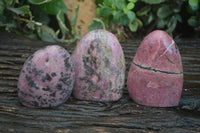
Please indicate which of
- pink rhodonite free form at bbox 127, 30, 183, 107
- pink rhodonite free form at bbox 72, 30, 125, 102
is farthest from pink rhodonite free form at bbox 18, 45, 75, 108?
pink rhodonite free form at bbox 127, 30, 183, 107

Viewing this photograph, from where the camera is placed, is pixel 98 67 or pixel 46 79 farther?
pixel 98 67

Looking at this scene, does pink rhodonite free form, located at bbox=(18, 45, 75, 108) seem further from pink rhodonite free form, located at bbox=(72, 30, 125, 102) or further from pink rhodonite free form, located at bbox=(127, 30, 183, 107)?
pink rhodonite free form, located at bbox=(127, 30, 183, 107)

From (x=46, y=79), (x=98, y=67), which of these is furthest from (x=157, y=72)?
(x=46, y=79)

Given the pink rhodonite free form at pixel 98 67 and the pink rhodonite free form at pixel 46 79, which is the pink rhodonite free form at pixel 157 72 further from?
the pink rhodonite free form at pixel 46 79

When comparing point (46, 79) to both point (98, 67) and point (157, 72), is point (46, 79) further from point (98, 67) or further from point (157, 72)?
point (157, 72)

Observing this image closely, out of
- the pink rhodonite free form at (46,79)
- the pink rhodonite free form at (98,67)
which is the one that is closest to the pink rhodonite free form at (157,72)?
the pink rhodonite free form at (98,67)

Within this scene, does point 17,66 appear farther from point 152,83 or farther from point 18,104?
point 152,83
